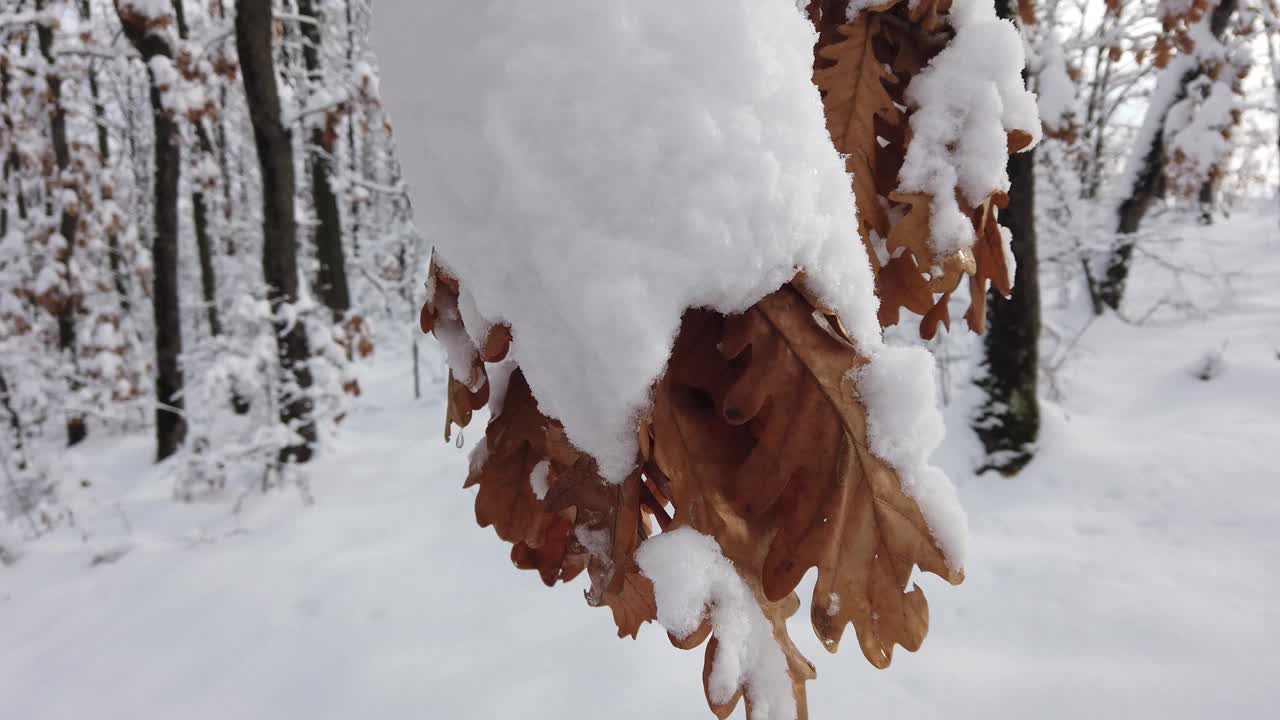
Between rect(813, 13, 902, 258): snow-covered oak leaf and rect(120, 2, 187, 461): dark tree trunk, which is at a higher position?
rect(813, 13, 902, 258): snow-covered oak leaf

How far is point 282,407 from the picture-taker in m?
4.91

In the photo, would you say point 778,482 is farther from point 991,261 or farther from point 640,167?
point 991,261

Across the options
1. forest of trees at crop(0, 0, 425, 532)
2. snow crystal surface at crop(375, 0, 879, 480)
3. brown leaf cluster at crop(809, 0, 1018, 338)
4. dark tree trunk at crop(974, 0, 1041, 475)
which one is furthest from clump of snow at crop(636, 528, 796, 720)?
forest of trees at crop(0, 0, 425, 532)

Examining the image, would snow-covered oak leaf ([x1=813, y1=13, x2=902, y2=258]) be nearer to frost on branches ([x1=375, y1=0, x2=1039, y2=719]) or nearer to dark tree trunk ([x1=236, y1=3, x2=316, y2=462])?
frost on branches ([x1=375, y1=0, x2=1039, y2=719])

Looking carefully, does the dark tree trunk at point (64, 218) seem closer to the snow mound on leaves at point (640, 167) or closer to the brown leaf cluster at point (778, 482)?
the snow mound on leaves at point (640, 167)

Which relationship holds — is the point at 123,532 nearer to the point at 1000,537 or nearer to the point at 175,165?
the point at 175,165

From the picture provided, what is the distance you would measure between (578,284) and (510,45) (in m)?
0.25

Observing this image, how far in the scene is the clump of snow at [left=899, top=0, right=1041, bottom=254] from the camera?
0.84 metres

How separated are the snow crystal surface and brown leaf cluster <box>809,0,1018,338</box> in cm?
27

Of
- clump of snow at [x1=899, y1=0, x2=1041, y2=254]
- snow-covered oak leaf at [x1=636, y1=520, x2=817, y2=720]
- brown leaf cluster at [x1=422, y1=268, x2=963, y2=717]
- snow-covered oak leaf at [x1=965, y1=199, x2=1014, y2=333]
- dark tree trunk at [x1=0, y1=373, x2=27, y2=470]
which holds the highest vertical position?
clump of snow at [x1=899, y1=0, x2=1041, y2=254]

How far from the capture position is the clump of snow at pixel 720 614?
0.64 meters

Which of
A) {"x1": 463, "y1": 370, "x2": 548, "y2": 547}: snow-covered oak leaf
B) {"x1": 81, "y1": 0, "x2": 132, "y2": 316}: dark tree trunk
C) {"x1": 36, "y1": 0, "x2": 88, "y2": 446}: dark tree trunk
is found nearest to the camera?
{"x1": 463, "y1": 370, "x2": 548, "y2": 547}: snow-covered oak leaf

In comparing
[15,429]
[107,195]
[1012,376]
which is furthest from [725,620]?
[107,195]

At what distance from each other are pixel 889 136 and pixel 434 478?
4435mm
